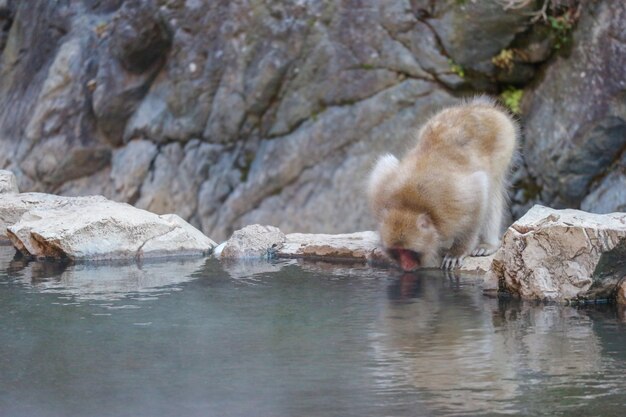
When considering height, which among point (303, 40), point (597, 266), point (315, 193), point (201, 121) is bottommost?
A: point (597, 266)

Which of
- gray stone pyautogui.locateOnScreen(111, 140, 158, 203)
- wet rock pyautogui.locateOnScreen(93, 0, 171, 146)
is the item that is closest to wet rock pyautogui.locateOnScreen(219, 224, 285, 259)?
gray stone pyautogui.locateOnScreen(111, 140, 158, 203)

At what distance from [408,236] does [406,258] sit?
220mm

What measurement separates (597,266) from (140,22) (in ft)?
26.2

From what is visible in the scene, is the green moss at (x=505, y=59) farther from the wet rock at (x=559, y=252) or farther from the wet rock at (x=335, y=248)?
the wet rock at (x=559, y=252)

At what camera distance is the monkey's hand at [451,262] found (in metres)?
7.20

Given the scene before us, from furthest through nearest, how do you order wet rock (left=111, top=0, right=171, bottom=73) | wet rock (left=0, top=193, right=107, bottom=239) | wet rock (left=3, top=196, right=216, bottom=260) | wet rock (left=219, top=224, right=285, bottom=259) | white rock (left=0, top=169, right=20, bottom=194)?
wet rock (left=111, top=0, right=171, bottom=73) < white rock (left=0, top=169, right=20, bottom=194) < wet rock (left=0, top=193, right=107, bottom=239) < wet rock (left=219, top=224, right=285, bottom=259) < wet rock (left=3, top=196, right=216, bottom=260)

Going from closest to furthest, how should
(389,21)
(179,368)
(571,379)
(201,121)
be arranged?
(571,379) < (179,368) < (389,21) < (201,121)

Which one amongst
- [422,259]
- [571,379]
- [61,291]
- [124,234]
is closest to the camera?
[571,379]

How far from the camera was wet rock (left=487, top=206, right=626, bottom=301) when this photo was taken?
5.64 meters

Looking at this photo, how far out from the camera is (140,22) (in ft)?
40.7

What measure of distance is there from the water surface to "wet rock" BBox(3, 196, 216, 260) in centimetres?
64

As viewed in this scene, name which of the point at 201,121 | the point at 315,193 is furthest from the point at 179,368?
the point at 201,121

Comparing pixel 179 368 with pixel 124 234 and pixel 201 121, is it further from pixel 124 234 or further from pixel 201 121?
pixel 201 121

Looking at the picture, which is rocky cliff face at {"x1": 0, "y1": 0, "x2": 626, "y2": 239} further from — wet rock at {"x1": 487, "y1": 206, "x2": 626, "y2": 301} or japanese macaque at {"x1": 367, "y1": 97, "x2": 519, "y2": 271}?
wet rock at {"x1": 487, "y1": 206, "x2": 626, "y2": 301}
